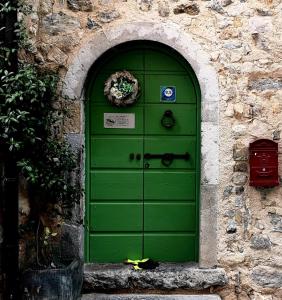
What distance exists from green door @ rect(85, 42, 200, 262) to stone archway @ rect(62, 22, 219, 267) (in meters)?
0.16

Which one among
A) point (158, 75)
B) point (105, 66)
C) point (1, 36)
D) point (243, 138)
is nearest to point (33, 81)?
point (1, 36)

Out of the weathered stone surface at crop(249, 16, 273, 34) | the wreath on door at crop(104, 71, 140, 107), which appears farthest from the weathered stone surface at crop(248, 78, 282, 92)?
the wreath on door at crop(104, 71, 140, 107)

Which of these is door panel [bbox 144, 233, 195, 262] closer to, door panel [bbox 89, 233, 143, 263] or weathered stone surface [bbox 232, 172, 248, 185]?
door panel [bbox 89, 233, 143, 263]

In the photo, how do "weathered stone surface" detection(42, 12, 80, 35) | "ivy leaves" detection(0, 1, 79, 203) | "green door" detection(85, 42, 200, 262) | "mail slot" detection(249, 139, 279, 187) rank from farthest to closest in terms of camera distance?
"green door" detection(85, 42, 200, 262) → "weathered stone surface" detection(42, 12, 80, 35) → "mail slot" detection(249, 139, 279, 187) → "ivy leaves" detection(0, 1, 79, 203)

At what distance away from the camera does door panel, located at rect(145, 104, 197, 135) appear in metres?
4.99

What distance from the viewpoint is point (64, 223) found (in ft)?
15.9

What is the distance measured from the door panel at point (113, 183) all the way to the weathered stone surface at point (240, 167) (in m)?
0.90

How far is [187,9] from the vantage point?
4.80m

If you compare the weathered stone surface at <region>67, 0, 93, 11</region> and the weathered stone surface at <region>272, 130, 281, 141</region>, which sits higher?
the weathered stone surface at <region>67, 0, 93, 11</region>

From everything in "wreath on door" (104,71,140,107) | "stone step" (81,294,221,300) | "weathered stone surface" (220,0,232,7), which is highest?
"weathered stone surface" (220,0,232,7)

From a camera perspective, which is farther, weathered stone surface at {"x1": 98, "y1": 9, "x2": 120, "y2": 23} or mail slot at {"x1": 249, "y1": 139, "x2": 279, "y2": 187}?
weathered stone surface at {"x1": 98, "y1": 9, "x2": 120, "y2": 23}

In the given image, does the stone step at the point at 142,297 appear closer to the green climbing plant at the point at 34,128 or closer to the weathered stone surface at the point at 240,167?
→ the green climbing plant at the point at 34,128

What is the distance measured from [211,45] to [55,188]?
192 centimetres

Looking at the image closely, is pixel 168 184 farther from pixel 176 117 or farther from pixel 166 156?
pixel 176 117
